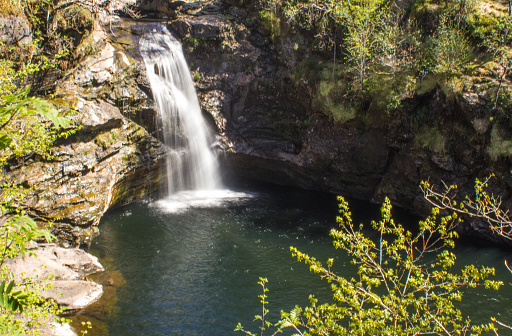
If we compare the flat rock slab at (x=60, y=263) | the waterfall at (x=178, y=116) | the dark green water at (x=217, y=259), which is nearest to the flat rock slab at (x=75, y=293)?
the flat rock slab at (x=60, y=263)

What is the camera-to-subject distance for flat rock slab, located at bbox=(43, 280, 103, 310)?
11875mm

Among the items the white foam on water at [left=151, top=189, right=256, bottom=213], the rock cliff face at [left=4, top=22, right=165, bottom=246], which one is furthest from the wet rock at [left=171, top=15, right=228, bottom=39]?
the white foam on water at [left=151, top=189, right=256, bottom=213]

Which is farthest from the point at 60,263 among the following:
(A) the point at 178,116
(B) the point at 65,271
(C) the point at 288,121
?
(C) the point at 288,121

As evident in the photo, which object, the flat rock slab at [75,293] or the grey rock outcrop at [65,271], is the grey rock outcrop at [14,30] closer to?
the grey rock outcrop at [65,271]

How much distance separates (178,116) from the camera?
2178cm

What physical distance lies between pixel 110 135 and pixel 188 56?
7.87 m

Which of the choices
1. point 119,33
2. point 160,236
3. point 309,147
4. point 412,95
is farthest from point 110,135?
point 412,95

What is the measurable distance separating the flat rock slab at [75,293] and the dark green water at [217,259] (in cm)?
81

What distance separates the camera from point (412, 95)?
725 inches

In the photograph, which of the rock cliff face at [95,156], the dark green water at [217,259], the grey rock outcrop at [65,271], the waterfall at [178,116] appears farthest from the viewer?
the waterfall at [178,116]

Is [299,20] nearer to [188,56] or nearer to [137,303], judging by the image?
[188,56]

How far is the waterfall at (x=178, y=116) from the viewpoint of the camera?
21.2 metres

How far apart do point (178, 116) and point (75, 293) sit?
11888 mm

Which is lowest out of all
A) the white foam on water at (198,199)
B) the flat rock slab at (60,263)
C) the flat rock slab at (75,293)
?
the flat rock slab at (75,293)
